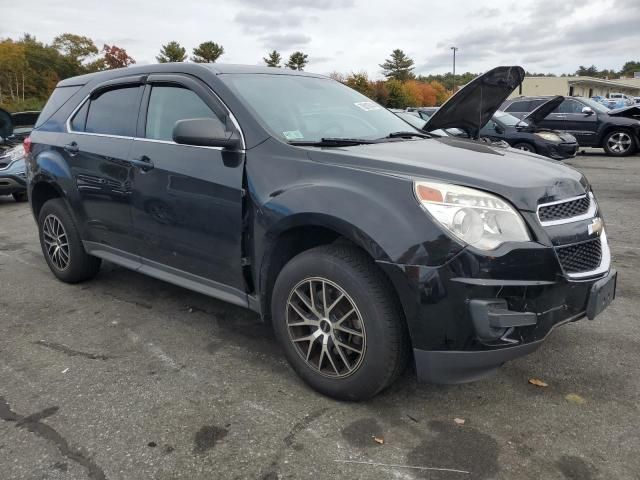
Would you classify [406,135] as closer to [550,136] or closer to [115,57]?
[550,136]

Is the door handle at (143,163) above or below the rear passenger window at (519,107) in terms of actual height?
below

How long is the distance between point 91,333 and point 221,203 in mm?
1480

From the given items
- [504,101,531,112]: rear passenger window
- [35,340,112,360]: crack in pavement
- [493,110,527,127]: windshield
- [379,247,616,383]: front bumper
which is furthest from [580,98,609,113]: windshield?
[35,340,112,360]: crack in pavement

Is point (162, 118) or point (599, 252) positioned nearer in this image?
point (599, 252)

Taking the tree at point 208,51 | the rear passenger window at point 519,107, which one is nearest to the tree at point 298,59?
the tree at point 208,51

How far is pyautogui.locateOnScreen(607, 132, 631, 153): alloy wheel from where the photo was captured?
1491 centimetres

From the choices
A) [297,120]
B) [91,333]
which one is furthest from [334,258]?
[91,333]

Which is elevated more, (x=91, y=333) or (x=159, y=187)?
(x=159, y=187)

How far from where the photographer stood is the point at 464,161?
278 cm

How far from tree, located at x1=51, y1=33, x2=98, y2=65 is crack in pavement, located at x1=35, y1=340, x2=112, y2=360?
216ft

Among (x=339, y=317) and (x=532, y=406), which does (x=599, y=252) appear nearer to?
(x=532, y=406)

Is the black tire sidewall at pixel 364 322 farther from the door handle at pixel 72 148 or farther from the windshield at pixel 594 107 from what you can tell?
the windshield at pixel 594 107

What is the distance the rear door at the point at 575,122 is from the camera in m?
15.1

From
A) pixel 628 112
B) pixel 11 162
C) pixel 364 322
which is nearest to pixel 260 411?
pixel 364 322
